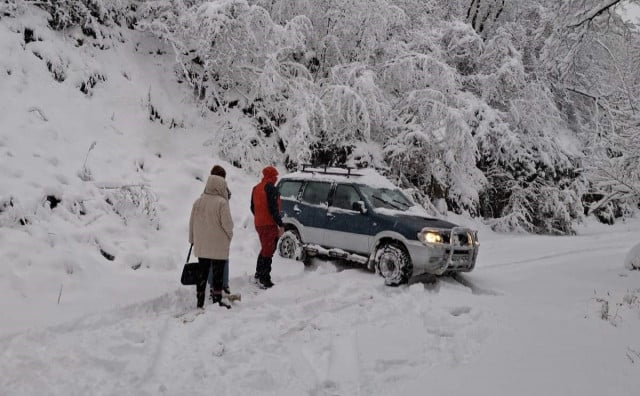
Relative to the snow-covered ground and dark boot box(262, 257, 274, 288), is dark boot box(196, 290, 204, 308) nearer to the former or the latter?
the snow-covered ground

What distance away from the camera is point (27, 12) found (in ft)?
34.2

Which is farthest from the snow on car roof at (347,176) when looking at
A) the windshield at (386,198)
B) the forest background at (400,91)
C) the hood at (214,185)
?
the hood at (214,185)

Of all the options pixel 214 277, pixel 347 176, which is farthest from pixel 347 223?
pixel 214 277

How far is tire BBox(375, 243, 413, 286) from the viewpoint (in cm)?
762

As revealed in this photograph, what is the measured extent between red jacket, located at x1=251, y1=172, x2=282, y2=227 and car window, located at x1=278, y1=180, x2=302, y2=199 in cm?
215

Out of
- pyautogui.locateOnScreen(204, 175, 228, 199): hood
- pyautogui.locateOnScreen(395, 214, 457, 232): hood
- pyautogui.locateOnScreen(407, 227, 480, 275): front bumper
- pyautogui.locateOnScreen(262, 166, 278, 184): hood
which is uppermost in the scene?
pyautogui.locateOnScreen(262, 166, 278, 184): hood

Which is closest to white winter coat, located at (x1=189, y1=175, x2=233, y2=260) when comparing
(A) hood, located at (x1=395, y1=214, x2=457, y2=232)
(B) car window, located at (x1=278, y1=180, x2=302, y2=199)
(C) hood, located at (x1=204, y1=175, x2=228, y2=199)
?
(C) hood, located at (x1=204, y1=175, x2=228, y2=199)

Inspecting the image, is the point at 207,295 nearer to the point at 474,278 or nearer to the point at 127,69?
the point at 474,278

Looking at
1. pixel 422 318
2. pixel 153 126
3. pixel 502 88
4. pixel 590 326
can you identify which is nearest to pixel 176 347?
pixel 422 318

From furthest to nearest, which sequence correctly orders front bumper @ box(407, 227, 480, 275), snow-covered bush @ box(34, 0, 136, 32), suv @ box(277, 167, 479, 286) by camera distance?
snow-covered bush @ box(34, 0, 136, 32), suv @ box(277, 167, 479, 286), front bumper @ box(407, 227, 480, 275)

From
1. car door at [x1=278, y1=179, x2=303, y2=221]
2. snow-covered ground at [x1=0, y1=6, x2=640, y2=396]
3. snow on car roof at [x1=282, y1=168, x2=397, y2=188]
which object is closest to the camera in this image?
snow-covered ground at [x1=0, y1=6, x2=640, y2=396]

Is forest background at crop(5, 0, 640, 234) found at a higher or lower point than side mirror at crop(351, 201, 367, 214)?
higher

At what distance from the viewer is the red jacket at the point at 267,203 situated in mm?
7234

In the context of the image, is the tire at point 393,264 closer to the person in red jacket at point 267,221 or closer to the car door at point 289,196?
the person in red jacket at point 267,221
